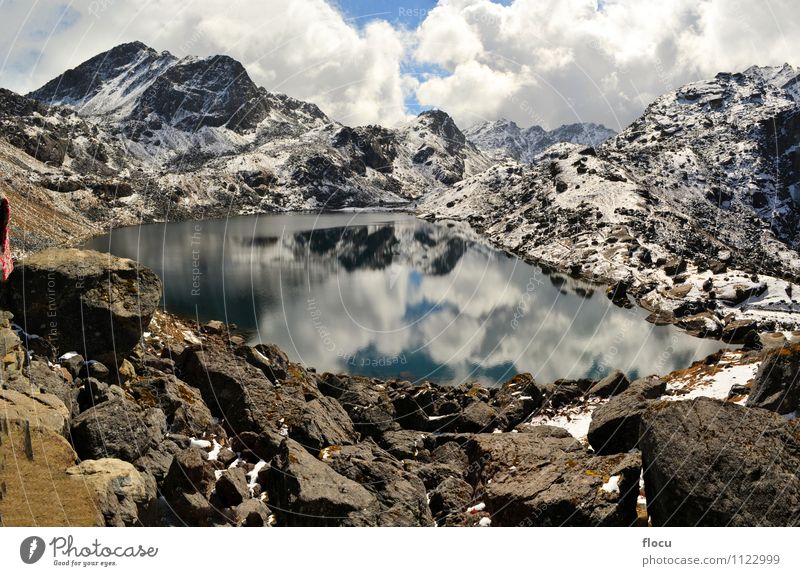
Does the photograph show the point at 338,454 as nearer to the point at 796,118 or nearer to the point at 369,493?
the point at 369,493

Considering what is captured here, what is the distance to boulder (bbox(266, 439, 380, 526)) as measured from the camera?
1130 cm

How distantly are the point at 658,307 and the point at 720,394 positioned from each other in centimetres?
5737

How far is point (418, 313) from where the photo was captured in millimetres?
57094

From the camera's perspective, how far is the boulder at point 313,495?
11.3m

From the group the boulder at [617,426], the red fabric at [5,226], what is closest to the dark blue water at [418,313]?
the boulder at [617,426]

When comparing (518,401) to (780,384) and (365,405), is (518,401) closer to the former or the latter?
(365,405)

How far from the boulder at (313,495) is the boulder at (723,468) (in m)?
6.69

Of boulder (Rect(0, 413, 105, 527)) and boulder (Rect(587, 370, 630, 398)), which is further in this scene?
boulder (Rect(587, 370, 630, 398))

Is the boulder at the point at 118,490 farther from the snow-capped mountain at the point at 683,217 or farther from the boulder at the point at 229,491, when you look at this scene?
the snow-capped mountain at the point at 683,217

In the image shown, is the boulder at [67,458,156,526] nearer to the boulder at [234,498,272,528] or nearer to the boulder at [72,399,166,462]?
the boulder at [72,399,166,462]
